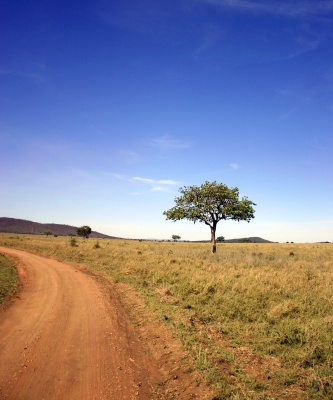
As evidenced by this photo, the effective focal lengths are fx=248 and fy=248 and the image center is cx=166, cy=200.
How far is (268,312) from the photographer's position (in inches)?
360

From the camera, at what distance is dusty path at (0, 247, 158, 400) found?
16.2 feet

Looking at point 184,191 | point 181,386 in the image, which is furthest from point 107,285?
point 184,191

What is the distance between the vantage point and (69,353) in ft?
20.7

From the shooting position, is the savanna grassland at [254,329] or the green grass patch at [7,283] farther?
the green grass patch at [7,283]

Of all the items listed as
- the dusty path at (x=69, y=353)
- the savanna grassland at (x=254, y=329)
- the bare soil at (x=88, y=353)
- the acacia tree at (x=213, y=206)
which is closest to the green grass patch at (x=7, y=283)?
the bare soil at (x=88, y=353)

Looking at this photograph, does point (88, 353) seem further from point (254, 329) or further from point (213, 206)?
point (213, 206)

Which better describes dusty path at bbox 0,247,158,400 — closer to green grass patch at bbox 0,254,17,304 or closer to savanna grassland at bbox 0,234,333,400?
green grass patch at bbox 0,254,17,304

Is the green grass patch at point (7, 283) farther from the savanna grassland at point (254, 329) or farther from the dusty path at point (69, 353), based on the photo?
the savanna grassland at point (254, 329)

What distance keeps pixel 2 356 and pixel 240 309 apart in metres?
7.72

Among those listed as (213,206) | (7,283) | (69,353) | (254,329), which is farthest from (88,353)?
(213,206)

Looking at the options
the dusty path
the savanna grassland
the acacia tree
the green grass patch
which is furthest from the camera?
the acacia tree

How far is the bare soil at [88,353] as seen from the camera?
498 centimetres

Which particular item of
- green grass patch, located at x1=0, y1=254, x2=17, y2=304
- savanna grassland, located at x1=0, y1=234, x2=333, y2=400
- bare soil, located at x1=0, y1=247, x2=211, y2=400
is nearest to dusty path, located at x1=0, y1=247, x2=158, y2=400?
bare soil, located at x1=0, y1=247, x2=211, y2=400

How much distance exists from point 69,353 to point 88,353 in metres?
0.47
